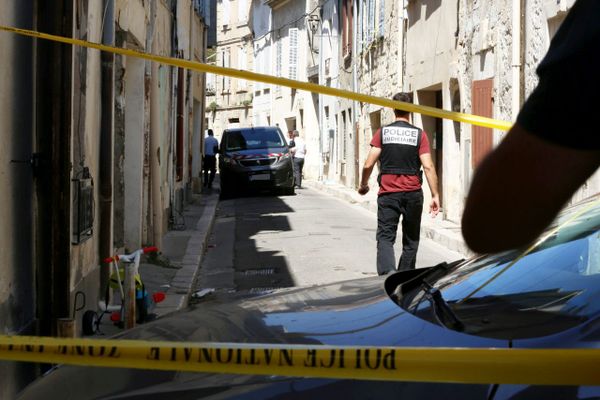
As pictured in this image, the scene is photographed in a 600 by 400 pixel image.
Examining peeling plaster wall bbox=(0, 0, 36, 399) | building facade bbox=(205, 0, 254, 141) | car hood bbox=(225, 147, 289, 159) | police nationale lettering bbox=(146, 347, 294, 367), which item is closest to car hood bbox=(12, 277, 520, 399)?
police nationale lettering bbox=(146, 347, 294, 367)

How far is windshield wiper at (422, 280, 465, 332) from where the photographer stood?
266 cm

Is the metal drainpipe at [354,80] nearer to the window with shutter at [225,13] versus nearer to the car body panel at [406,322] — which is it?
the window with shutter at [225,13]

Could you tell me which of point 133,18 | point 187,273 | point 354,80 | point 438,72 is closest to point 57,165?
point 187,273

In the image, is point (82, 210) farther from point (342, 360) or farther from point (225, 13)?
point (225, 13)

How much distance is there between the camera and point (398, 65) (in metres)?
20.8

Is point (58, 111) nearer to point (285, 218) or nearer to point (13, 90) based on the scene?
point (13, 90)

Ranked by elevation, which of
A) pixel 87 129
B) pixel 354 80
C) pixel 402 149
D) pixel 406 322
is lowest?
pixel 406 322

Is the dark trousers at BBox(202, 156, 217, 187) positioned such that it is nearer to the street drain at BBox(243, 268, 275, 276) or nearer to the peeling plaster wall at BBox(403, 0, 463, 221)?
the peeling plaster wall at BBox(403, 0, 463, 221)

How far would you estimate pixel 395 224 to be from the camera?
819cm

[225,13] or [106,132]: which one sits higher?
[225,13]

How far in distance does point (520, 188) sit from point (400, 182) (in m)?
6.80

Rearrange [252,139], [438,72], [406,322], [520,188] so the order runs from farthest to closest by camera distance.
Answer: [252,139] → [438,72] → [406,322] → [520,188]

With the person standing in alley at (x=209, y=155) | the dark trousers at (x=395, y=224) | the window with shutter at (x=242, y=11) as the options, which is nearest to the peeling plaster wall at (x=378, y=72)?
the person standing in alley at (x=209, y=155)

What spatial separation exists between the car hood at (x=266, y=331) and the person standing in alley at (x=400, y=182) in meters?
4.53
